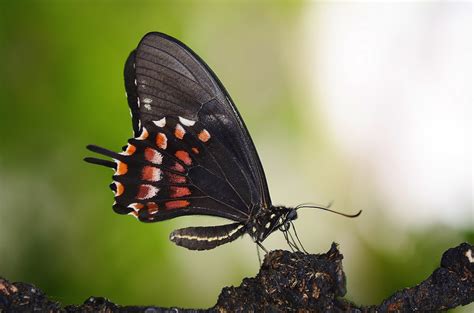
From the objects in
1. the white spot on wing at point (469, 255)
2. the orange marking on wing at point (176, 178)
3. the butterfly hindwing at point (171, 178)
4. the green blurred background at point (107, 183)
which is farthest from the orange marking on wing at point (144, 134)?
the white spot on wing at point (469, 255)

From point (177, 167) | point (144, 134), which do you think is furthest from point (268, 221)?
point (144, 134)

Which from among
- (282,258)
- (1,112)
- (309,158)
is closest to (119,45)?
(1,112)

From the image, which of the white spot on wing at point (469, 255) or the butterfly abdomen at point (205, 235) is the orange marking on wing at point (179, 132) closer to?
the butterfly abdomen at point (205, 235)

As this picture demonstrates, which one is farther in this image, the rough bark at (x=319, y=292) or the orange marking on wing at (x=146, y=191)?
the orange marking on wing at (x=146, y=191)

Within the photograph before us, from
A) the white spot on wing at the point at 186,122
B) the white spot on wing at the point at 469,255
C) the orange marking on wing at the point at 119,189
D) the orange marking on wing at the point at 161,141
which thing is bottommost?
the white spot on wing at the point at 469,255

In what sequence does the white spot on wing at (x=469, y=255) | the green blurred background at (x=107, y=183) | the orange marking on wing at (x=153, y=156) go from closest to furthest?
the white spot on wing at (x=469, y=255)
the orange marking on wing at (x=153, y=156)
the green blurred background at (x=107, y=183)

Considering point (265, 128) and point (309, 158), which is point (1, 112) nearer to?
point (265, 128)
